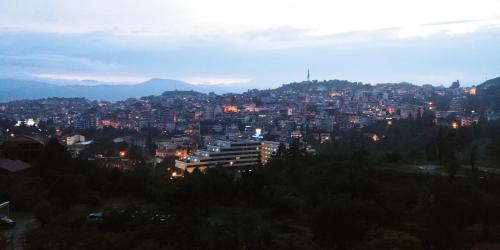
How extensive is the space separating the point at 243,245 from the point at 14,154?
42.1ft

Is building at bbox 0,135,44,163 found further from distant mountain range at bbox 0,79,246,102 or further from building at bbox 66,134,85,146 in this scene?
distant mountain range at bbox 0,79,246,102

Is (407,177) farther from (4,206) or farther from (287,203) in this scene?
(4,206)

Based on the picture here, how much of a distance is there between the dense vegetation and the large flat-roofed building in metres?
21.2

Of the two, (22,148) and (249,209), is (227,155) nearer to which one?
(22,148)

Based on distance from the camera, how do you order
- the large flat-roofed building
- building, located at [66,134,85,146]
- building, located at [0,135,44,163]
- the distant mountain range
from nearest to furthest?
1. building, located at [0,135,44,163]
2. the large flat-roofed building
3. building, located at [66,134,85,146]
4. the distant mountain range

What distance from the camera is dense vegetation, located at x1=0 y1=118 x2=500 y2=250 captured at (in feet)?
24.6

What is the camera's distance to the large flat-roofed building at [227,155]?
37812 millimetres

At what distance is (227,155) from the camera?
133 ft

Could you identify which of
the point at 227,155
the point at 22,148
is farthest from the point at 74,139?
the point at 22,148

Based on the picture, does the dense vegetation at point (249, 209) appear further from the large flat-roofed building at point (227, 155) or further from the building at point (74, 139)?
the building at point (74, 139)

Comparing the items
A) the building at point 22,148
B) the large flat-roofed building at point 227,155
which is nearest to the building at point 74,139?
the large flat-roofed building at point 227,155

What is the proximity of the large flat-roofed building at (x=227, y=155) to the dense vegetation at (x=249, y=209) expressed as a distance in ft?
69.7

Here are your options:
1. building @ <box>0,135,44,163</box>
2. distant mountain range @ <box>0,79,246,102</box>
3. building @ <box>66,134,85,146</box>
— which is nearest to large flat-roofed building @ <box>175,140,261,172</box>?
building @ <box>66,134,85,146</box>

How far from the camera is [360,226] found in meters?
8.38
